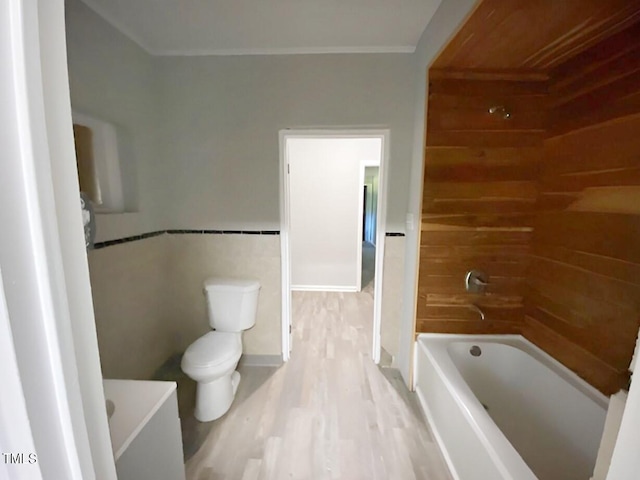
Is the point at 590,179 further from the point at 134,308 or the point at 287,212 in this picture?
the point at 134,308

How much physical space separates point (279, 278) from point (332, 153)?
2.15 meters

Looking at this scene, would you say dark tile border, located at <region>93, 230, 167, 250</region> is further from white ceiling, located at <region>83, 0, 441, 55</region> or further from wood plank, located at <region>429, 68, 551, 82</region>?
wood plank, located at <region>429, 68, 551, 82</region>

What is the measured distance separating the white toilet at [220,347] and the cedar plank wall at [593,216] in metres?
1.95

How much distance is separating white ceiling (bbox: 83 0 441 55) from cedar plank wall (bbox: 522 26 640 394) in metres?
0.91

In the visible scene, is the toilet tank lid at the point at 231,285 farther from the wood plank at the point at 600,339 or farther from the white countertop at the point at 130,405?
the wood plank at the point at 600,339

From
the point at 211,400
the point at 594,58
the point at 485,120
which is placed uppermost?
the point at 594,58

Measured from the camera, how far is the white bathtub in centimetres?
118

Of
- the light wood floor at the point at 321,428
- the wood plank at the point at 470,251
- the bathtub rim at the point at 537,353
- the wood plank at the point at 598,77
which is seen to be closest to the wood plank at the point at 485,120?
the wood plank at the point at 598,77

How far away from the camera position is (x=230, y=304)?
210cm

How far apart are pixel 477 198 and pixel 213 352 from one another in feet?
6.42

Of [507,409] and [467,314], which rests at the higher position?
[467,314]

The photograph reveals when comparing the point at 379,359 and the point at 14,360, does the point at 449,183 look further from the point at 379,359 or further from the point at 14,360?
the point at 14,360

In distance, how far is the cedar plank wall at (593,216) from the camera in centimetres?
122

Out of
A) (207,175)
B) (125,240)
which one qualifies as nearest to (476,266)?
(207,175)
